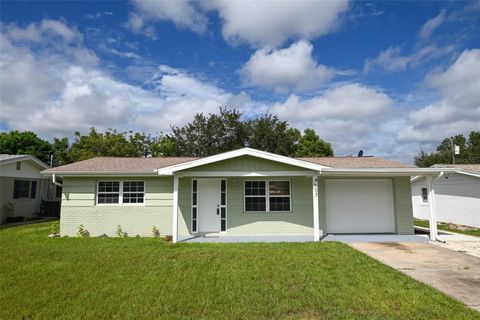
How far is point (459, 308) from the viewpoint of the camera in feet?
Result: 15.1

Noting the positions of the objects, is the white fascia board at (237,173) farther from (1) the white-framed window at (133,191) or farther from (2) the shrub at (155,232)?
(2) the shrub at (155,232)

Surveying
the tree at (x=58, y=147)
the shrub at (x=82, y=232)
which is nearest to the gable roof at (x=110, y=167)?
the shrub at (x=82, y=232)

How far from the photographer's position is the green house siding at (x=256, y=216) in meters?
11.7

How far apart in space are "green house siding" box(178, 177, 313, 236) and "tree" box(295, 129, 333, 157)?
22464 mm

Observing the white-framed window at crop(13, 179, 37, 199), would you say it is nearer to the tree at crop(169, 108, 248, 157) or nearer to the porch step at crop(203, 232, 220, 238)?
the porch step at crop(203, 232, 220, 238)

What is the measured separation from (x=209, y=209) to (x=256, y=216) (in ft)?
6.01

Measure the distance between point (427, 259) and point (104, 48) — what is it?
1310 cm

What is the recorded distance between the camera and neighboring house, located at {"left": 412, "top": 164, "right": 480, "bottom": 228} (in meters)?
15.1

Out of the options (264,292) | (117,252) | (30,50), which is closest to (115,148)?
(30,50)

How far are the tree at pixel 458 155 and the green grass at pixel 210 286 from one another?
46.2 m

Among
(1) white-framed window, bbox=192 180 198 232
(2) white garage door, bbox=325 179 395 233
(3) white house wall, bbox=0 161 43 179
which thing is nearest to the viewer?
(1) white-framed window, bbox=192 180 198 232

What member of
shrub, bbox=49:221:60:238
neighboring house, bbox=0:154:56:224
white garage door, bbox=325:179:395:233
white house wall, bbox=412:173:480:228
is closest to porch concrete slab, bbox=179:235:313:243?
white garage door, bbox=325:179:395:233

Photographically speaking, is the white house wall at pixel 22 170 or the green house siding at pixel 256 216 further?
the white house wall at pixel 22 170

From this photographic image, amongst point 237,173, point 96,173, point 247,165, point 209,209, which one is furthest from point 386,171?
point 96,173
